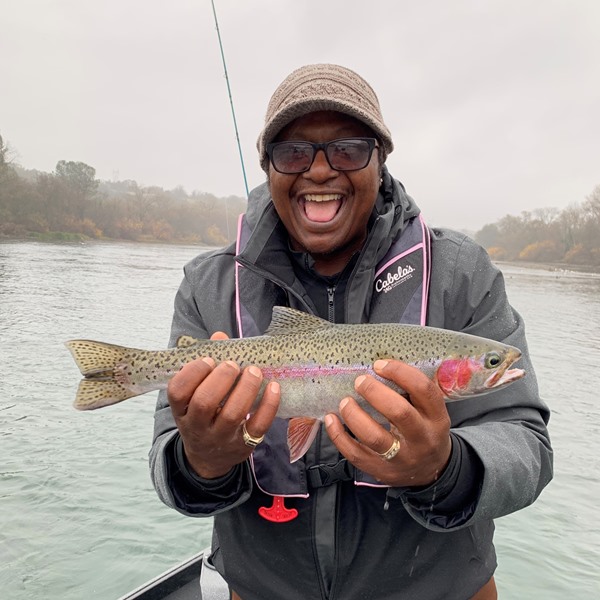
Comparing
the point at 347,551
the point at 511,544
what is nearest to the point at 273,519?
the point at 347,551

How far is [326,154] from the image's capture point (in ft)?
8.79

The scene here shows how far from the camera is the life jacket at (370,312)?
8.43 feet

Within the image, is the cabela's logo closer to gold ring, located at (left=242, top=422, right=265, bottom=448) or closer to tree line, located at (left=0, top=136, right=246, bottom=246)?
gold ring, located at (left=242, top=422, right=265, bottom=448)

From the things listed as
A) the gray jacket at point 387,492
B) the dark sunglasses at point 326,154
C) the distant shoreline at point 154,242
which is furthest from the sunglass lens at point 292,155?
the distant shoreline at point 154,242

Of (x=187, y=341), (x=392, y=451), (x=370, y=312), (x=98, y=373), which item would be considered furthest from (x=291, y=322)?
(x=98, y=373)

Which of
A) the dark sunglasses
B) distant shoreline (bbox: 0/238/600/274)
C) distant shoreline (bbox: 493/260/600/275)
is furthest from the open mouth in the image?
distant shoreline (bbox: 493/260/600/275)

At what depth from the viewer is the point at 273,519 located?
8.59 ft

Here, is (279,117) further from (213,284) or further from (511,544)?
(511,544)

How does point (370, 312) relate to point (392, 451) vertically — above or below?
above

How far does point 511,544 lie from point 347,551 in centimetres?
537

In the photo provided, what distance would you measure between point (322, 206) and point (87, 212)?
83992 mm

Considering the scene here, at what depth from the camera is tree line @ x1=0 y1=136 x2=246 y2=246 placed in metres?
67.0

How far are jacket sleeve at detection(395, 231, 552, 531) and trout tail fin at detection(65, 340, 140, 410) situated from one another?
4.62 ft

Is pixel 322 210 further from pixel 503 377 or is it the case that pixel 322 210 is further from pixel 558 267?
pixel 558 267
